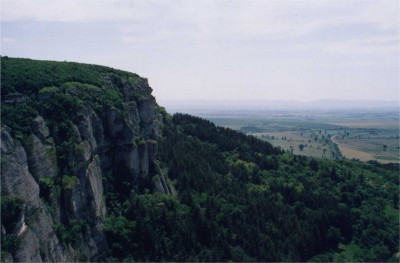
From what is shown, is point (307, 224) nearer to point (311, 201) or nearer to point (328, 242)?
point (328, 242)

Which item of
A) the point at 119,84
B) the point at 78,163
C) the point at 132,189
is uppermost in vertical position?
the point at 119,84

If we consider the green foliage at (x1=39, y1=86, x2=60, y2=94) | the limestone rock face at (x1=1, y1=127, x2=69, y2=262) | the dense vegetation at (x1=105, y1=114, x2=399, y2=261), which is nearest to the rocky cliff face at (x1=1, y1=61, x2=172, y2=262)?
the limestone rock face at (x1=1, y1=127, x2=69, y2=262)

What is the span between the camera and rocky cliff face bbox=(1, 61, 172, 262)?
122 ft

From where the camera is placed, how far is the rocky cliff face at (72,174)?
37250mm

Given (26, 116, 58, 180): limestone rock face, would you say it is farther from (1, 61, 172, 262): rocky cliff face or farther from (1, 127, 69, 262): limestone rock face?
(1, 127, 69, 262): limestone rock face

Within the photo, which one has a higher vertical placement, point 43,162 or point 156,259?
point 43,162

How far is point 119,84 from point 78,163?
2470cm

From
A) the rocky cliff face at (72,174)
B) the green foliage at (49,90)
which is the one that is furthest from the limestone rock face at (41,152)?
the green foliage at (49,90)

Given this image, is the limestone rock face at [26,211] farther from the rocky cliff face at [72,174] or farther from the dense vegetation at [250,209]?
the dense vegetation at [250,209]

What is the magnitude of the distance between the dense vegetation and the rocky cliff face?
4.40 m

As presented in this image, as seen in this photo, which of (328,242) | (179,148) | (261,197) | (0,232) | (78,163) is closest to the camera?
(0,232)

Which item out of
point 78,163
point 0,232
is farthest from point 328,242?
point 0,232

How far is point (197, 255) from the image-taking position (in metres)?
54.2

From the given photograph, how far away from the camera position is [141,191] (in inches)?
2504
